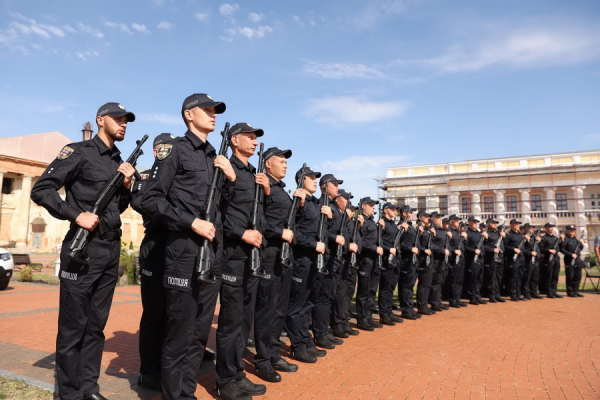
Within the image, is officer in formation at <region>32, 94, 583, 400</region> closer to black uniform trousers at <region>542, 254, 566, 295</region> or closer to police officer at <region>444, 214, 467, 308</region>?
police officer at <region>444, 214, 467, 308</region>

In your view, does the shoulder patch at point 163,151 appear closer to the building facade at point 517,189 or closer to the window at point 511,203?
the building facade at point 517,189

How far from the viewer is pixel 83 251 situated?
329 cm

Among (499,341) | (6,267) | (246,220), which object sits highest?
(246,220)

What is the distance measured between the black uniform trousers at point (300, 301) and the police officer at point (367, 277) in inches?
74.9

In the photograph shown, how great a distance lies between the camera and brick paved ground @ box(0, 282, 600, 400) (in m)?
4.28

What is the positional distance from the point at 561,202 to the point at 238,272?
4574 centimetres

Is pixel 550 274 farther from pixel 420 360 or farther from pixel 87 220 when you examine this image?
pixel 87 220

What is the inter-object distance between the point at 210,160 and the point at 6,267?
37.6 ft

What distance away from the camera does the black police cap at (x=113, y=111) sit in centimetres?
375

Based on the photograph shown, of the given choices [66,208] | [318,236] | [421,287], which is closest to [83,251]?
[66,208]

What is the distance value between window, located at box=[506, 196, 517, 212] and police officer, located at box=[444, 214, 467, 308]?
116 ft

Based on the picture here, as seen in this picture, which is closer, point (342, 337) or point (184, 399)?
point (184, 399)

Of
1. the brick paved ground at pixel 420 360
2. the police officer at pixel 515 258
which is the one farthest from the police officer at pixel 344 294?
the police officer at pixel 515 258

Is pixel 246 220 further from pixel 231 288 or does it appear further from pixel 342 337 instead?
pixel 342 337
